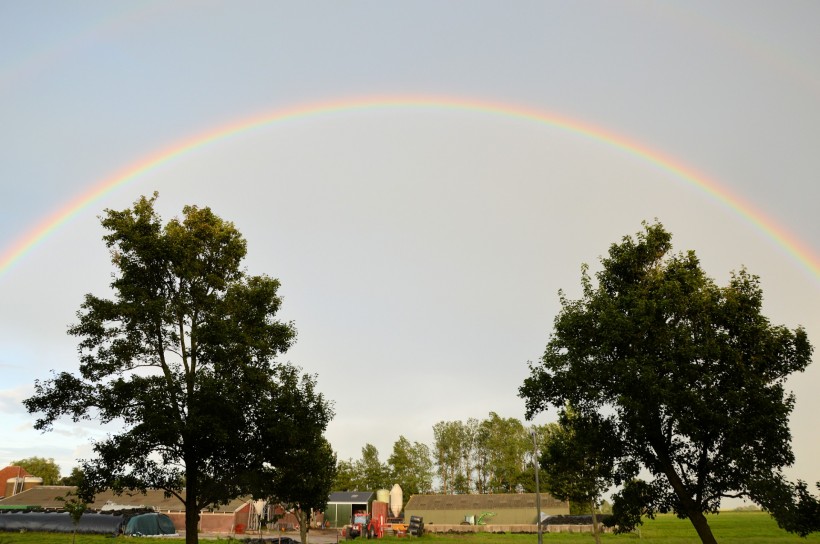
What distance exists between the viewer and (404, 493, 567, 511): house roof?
3868 inches

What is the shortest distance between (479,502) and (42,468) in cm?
14130

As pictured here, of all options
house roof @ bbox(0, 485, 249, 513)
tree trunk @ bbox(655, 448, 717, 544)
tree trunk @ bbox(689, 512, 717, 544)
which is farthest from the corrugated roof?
tree trunk @ bbox(689, 512, 717, 544)

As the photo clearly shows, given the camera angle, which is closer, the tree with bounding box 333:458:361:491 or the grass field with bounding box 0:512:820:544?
the grass field with bounding box 0:512:820:544

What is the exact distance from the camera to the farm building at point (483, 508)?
96500 millimetres

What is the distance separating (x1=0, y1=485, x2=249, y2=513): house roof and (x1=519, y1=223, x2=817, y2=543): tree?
2270 inches

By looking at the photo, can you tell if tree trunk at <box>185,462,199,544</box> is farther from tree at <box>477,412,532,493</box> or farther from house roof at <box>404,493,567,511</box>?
tree at <box>477,412,532,493</box>

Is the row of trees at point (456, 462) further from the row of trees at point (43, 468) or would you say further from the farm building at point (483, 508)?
the row of trees at point (43, 468)

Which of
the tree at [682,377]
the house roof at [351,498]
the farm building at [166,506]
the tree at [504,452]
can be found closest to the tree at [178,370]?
the tree at [682,377]

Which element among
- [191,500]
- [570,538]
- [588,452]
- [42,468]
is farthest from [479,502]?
[42,468]

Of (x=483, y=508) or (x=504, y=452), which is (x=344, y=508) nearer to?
(x=483, y=508)

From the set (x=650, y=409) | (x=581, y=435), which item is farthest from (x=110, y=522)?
(x=650, y=409)

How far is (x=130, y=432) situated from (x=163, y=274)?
805cm

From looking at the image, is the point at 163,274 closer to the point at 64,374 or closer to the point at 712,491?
the point at 64,374

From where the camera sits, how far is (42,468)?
6668 inches
